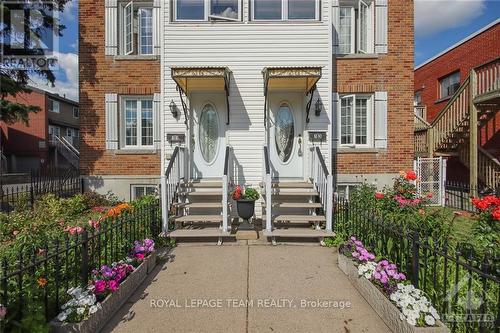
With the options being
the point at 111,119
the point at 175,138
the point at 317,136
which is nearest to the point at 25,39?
the point at 111,119

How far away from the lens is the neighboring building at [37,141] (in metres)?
26.9

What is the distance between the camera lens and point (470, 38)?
551 inches

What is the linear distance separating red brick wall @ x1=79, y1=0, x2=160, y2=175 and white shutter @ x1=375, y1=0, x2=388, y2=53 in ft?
21.2

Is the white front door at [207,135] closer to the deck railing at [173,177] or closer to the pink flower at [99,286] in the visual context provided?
the deck railing at [173,177]

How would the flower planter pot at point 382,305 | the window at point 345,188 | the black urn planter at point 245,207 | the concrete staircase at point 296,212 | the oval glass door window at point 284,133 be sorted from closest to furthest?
1. the flower planter pot at point 382,305
2. the concrete staircase at point 296,212
3. the black urn planter at point 245,207
4. the oval glass door window at point 284,133
5. the window at point 345,188

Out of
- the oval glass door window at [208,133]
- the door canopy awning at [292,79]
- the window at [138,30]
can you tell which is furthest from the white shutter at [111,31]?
the door canopy awning at [292,79]

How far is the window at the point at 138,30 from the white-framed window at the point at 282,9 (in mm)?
3275

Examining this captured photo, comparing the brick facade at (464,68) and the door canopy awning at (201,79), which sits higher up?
the brick facade at (464,68)

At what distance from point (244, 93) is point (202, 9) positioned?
2531mm

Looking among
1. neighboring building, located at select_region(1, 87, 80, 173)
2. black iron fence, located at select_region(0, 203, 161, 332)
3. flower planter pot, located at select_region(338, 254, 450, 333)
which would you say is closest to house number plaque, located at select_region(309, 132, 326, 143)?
flower planter pot, located at select_region(338, 254, 450, 333)

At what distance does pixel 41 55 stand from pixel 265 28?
896 cm

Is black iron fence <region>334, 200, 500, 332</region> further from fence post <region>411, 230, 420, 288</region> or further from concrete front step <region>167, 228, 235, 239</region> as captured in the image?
concrete front step <region>167, 228, 235, 239</region>

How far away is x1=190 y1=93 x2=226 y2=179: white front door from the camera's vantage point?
7.77m

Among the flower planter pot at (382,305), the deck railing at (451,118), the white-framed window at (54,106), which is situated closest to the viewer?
the flower planter pot at (382,305)
